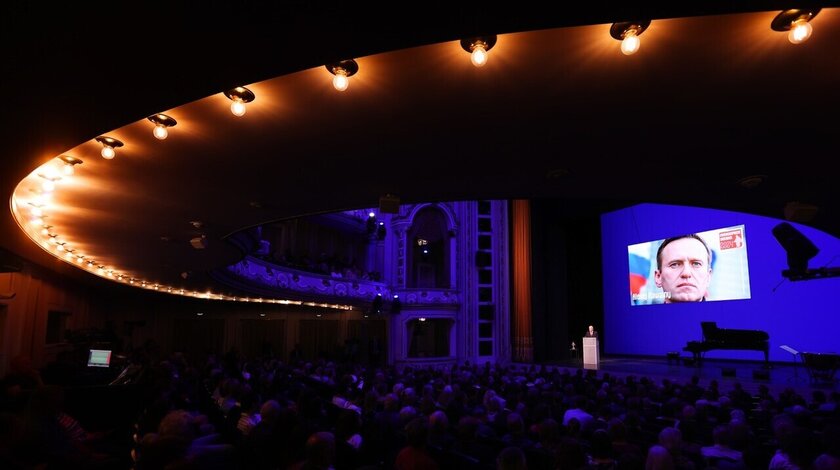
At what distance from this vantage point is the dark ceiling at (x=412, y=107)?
6.95 ft

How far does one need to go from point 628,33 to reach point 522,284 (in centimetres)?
2384

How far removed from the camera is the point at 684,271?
2034 centimetres

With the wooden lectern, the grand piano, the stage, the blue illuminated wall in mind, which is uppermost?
the blue illuminated wall

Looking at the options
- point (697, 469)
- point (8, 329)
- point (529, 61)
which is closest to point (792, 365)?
point (697, 469)

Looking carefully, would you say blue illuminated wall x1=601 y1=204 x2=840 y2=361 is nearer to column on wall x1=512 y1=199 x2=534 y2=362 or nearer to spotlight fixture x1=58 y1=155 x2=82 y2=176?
column on wall x1=512 y1=199 x2=534 y2=362

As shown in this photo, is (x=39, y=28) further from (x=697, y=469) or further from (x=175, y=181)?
(x=697, y=469)

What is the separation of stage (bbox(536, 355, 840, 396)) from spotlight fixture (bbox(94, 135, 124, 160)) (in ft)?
48.0

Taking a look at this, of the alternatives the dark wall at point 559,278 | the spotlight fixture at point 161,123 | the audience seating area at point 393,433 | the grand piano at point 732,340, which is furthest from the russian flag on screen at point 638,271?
the spotlight fixture at point 161,123

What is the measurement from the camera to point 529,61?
2.96 metres

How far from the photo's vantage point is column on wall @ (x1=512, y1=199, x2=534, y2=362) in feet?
82.7

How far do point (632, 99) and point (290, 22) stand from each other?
238 centimetres

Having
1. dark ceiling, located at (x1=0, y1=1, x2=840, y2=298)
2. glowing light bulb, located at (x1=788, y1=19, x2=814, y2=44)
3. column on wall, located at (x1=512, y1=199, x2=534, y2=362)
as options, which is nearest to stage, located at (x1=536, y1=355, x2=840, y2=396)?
column on wall, located at (x1=512, y1=199, x2=534, y2=362)

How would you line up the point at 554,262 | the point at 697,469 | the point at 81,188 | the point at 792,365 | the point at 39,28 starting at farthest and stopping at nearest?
the point at 554,262 → the point at 792,365 → the point at 81,188 → the point at 697,469 → the point at 39,28

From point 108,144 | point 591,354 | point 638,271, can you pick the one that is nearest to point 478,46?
Answer: point 108,144
